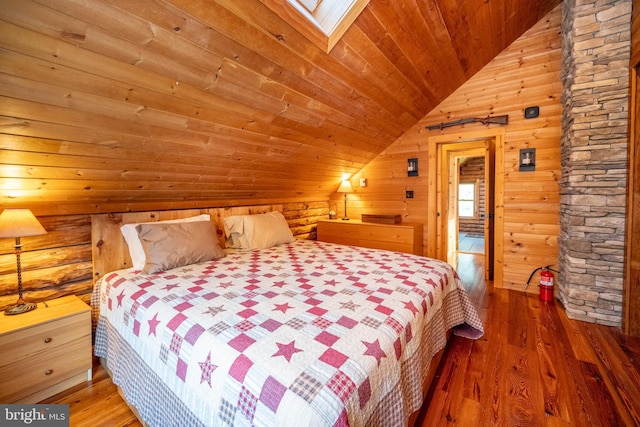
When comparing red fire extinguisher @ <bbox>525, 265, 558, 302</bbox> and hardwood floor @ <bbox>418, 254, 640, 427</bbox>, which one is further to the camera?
red fire extinguisher @ <bbox>525, 265, 558, 302</bbox>

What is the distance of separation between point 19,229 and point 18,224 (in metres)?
0.03

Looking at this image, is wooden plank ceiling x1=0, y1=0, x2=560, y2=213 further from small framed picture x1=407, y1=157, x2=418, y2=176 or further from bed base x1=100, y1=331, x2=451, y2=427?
bed base x1=100, y1=331, x2=451, y2=427

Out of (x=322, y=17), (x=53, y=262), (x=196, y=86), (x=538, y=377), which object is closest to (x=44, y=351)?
(x=53, y=262)

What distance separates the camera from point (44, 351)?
5.04ft

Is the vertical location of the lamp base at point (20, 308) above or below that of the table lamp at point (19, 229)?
below

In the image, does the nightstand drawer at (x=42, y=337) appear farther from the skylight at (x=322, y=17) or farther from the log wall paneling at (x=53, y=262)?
the skylight at (x=322, y=17)

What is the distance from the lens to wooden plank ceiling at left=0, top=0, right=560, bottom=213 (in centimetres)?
125

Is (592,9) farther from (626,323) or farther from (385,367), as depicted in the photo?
(385,367)

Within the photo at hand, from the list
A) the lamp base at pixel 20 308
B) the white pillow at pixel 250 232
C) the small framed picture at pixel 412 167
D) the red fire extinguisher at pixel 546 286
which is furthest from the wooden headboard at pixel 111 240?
the red fire extinguisher at pixel 546 286

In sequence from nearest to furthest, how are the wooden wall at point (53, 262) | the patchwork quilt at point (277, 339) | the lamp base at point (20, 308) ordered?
the patchwork quilt at point (277, 339)
the lamp base at point (20, 308)
the wooden wall at point (53, 262)

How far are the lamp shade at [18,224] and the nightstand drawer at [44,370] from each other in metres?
0.69

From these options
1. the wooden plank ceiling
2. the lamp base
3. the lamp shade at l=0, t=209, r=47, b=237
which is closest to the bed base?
the lamp base

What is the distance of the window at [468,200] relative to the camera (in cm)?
755

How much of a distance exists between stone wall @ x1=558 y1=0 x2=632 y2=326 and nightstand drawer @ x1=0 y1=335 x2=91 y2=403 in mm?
3879
